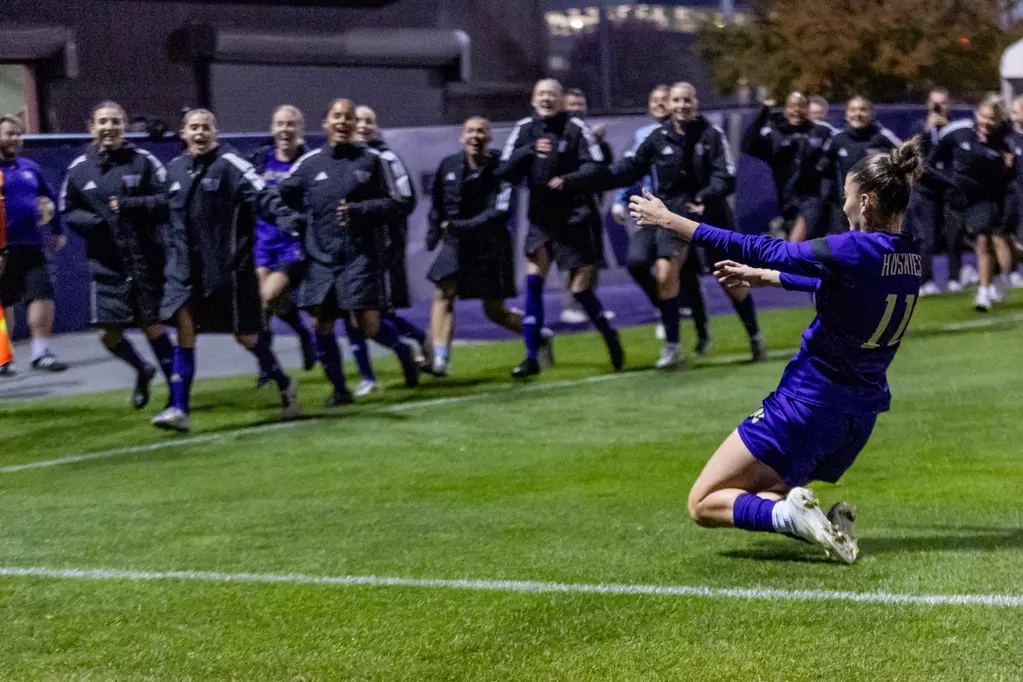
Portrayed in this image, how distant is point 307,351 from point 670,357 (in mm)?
2954

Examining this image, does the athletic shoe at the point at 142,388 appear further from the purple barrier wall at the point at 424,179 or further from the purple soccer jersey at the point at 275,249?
the purple barrier wall at the point at 424,179

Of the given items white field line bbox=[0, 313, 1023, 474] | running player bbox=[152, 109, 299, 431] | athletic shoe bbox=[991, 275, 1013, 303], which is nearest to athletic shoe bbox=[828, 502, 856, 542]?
white field line bbox=[0, 313, 1023, 474]

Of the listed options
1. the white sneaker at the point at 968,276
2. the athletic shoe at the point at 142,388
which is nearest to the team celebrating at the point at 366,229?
the athletic shoe at the point at 142,388

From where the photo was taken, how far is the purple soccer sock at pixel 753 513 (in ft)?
19.3

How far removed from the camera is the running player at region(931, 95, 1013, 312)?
49.3 ft

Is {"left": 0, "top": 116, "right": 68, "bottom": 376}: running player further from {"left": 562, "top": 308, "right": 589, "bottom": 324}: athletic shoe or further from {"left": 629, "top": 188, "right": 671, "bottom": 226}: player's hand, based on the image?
{"left": 629, "top": 188, "right": 671, "bottom": 226}: player's hand

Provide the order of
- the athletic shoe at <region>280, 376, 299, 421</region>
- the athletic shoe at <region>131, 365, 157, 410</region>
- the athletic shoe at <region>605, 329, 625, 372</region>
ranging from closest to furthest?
1. the athletic shoe at <region>280, 376, 299, 421</region>
2. the athletic shoe at <region>131, 365, 157, 410</region>
3. the athletic shoe at <region>605, 329, 625, 372</region>

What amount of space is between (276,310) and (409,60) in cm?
1853

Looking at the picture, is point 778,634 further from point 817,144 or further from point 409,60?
point 409,60

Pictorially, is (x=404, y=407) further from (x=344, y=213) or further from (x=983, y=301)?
(x=983, y=301)

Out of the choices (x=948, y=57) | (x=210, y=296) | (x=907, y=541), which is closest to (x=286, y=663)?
(x=907, y=541)

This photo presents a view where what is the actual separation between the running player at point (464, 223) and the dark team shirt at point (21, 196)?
3.78 meters

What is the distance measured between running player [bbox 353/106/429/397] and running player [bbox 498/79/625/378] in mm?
873

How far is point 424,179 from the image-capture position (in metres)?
18.6
